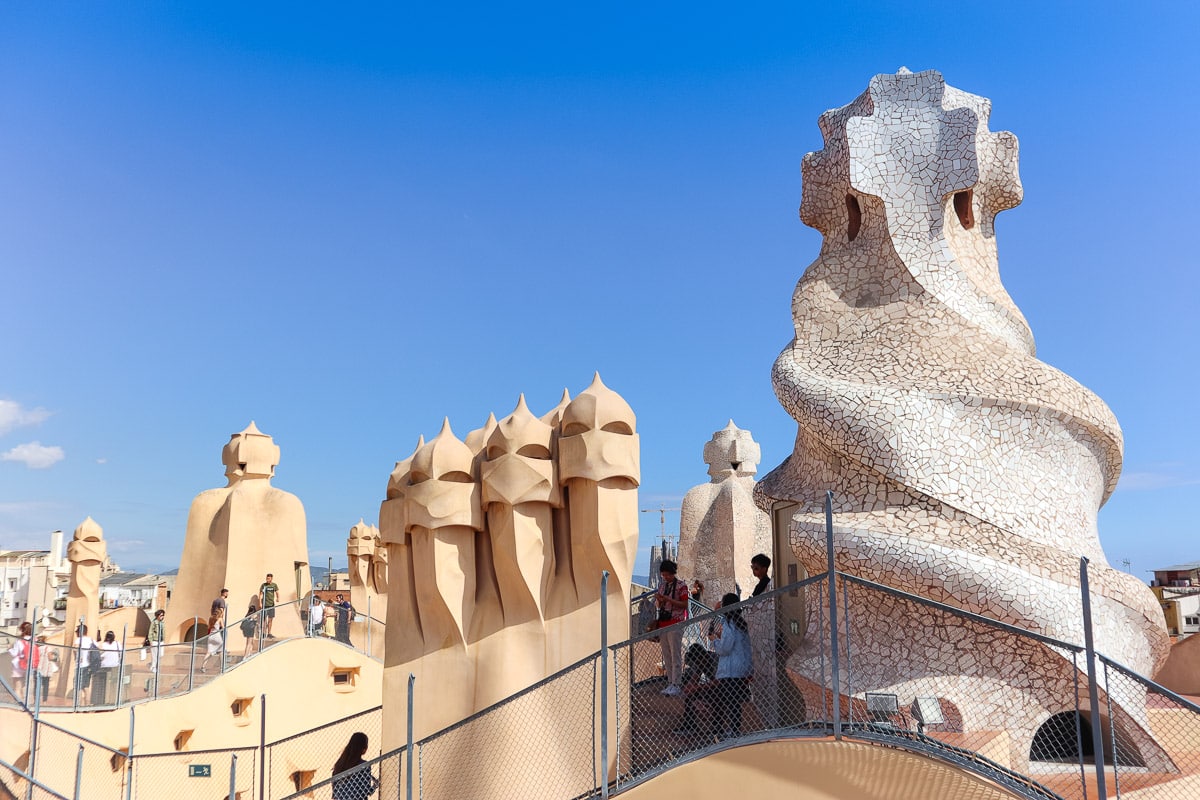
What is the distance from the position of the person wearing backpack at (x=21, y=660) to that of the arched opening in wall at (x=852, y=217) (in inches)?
396

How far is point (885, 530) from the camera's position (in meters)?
7.93

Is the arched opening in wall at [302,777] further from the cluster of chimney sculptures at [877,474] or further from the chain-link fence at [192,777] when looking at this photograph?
the cluster of chimney sculptures at [877,474]

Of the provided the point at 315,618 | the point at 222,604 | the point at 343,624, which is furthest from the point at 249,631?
the point at 222,604

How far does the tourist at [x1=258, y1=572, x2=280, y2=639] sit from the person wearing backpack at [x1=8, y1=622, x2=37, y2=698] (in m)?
3.59

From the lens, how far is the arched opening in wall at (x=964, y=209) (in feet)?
31.8

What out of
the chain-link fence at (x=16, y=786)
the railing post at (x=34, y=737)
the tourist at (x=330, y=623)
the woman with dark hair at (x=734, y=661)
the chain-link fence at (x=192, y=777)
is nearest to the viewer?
the woman with dark hair at (x=734, y=661)

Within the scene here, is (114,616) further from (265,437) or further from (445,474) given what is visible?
(445,474)

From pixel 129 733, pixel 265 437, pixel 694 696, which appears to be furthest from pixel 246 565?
pixel 694 696

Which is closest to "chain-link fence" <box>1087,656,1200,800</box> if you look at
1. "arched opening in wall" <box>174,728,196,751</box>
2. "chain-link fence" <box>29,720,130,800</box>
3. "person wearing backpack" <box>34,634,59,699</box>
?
"chain-link fence" <box>29,720,130,800</box>

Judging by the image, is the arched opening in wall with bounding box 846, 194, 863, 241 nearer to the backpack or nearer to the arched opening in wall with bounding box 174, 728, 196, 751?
the backpack

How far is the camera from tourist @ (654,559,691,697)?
25.9 ft

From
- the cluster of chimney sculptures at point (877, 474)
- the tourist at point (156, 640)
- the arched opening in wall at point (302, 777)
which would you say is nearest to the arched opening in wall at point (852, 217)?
the cluster of chimney sculptures at point (877, 474)

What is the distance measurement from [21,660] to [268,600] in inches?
223

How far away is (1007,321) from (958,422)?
155 cm
